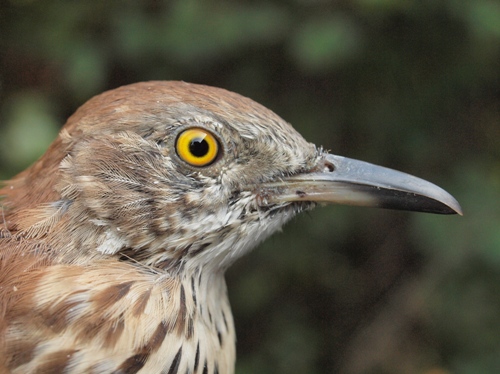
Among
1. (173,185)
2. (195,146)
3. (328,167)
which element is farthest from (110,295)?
(328,167)

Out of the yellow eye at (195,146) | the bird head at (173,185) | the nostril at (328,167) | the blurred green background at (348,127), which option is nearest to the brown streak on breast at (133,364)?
the bird head at (173,185)

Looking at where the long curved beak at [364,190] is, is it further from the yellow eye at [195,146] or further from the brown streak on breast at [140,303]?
the brown streak on breast at [140,303]

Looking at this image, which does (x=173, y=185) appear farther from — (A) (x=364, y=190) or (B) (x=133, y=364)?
(A) (x=364, y=190)

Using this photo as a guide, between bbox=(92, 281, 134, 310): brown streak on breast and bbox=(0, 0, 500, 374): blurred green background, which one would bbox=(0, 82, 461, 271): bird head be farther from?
bbox=(0, 0, 500, 374): blurred green background

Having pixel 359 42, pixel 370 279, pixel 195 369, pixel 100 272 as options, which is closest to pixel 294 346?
pixel 370 279

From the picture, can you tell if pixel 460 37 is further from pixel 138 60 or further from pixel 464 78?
pixel 138 60

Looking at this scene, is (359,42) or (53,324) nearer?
(53,324)
